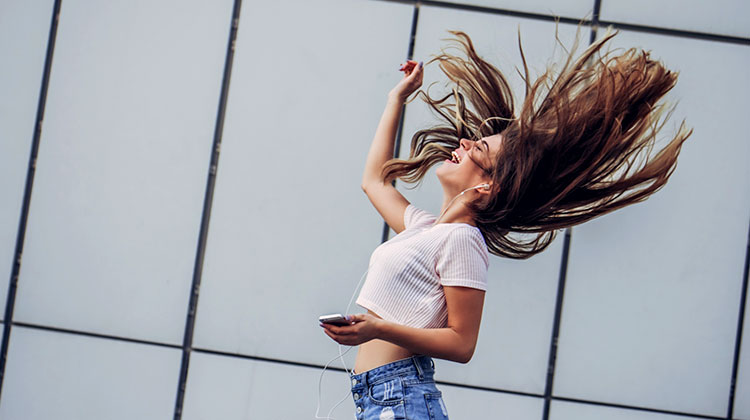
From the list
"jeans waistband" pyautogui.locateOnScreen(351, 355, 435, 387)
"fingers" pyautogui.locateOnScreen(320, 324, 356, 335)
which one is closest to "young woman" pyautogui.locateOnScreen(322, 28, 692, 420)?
"jeans waistband" pyautogui.locateOnScreen(351, 355, 435, 387)

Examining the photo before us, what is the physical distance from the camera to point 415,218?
6.28 feet

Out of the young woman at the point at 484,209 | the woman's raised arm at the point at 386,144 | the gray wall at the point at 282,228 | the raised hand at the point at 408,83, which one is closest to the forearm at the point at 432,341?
the young woman at the point at 484,209

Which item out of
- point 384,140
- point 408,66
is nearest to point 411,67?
point 408,66

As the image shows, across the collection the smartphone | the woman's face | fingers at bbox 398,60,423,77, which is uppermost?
fingers at bbox 398,60,423,77

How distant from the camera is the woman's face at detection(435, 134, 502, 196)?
1.78m

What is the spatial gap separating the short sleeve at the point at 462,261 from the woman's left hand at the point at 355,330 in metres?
0.27

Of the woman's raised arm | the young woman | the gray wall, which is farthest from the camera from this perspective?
the gray wall

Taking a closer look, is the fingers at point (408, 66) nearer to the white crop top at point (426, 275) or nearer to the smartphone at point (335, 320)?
the white crop top at point (426, 275)

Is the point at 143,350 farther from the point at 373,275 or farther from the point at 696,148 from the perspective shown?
the point at 696,148

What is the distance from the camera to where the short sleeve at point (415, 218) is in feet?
6.21

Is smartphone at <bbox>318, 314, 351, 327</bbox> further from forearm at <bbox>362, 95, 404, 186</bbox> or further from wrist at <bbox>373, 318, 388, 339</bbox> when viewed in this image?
forearm at <bbox>362, 95, 404, 186</bbox>

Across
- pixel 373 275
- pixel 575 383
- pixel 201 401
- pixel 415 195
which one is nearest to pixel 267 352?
pixel 201 401

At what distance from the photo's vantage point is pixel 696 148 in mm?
2742

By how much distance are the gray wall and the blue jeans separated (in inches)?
39.5
